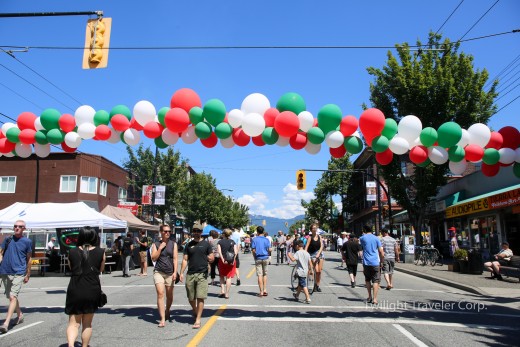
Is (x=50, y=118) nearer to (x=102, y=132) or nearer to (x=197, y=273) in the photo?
(x=102, y=132)

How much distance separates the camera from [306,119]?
8391 mm

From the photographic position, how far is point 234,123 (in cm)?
860

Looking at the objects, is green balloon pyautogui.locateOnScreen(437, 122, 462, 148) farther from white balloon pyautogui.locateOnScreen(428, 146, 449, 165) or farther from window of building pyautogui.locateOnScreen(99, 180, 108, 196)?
window of building pyautogui.locateOnScreen(99, 180, 108, 196)

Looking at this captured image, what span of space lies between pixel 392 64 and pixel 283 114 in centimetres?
1600

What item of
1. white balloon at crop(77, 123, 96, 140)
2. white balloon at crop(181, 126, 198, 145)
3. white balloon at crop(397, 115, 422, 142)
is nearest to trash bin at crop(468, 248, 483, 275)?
white balloon at crop(397, 115, 422, 142)

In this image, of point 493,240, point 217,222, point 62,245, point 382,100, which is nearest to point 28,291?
point 62,245

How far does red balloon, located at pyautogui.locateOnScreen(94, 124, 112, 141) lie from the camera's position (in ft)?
29.6

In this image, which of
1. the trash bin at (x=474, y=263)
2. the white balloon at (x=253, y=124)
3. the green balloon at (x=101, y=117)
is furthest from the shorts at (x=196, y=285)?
the trash bin at (x=474, y=263)

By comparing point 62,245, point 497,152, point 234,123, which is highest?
point 234,123

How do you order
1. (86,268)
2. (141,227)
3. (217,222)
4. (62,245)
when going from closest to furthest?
(86,268)
(62,245)
(141,227)
(217,222)

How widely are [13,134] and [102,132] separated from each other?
2.21m

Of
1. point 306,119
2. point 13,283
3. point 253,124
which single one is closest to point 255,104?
point 253,124

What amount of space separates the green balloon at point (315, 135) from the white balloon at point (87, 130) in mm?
4784

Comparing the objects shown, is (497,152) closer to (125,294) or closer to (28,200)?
(125,294)
